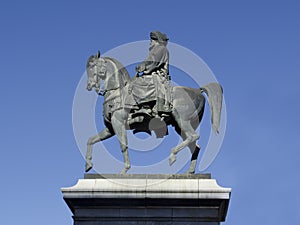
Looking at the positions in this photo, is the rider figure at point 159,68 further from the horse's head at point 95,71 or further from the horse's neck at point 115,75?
the horse's head at point 95,71

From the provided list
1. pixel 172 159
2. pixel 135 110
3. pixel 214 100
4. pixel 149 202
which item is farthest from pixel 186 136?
pixel 149 202

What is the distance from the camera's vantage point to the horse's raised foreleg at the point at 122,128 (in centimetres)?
1889

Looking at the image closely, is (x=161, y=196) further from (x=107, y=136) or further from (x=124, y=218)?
(x=107, y=136)

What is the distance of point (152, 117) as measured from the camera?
19.1 meters

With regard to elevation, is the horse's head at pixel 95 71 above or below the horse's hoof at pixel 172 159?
above

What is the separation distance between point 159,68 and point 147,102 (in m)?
1.29

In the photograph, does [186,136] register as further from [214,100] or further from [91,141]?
[91,141]

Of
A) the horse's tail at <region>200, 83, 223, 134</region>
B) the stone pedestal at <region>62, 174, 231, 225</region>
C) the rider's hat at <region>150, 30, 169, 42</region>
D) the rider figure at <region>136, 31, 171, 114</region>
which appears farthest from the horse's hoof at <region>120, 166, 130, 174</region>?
the rider's hat at <region>150, 30, 169, 42</region>

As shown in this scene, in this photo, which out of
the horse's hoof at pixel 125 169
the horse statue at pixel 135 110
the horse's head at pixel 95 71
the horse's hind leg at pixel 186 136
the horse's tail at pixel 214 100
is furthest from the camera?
the horse's head at pixel 95 71

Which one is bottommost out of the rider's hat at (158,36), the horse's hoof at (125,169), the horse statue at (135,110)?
the horse's hoof at (125,169)

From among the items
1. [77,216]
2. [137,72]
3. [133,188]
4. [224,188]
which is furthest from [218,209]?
[137,72]

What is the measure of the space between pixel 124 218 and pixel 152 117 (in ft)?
10.2

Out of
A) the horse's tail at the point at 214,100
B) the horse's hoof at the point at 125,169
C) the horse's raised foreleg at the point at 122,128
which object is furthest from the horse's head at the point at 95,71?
the horse's tail at the point at 214,100

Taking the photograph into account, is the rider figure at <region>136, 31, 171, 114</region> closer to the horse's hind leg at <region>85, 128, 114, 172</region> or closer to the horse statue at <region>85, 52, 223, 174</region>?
the horse statue at <region>85, 52, 223, 174</region>
